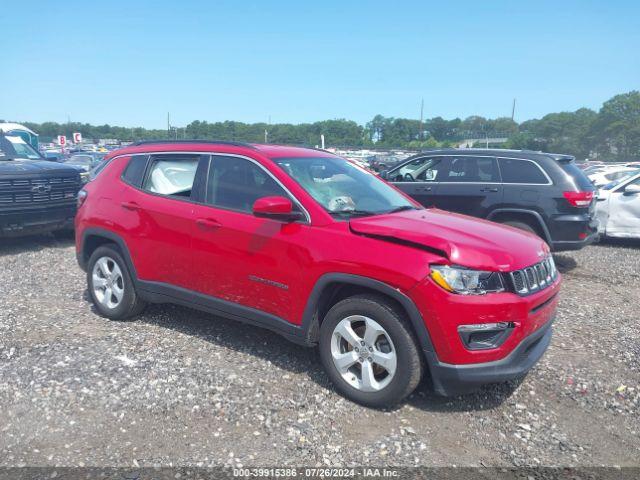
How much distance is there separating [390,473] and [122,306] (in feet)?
10.7

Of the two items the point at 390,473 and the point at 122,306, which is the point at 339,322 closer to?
the point at 390,473

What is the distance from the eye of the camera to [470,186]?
8.02 meters

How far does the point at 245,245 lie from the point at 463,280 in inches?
66.9

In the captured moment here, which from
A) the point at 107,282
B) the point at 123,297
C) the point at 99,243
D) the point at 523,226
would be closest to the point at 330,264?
the point at 123,297

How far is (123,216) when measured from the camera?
5.09 metres

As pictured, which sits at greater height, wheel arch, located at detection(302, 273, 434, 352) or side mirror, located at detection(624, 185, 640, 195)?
side mirror, located at detection(624, 185, 640, 195)

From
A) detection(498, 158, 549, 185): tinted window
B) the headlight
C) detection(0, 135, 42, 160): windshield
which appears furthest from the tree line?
the headlight

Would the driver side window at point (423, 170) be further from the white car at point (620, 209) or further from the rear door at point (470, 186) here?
the white car at point (620, 209)

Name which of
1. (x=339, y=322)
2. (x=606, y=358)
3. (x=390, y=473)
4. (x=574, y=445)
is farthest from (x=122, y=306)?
(x=606, y=358)

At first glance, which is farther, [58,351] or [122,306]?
[122,306]

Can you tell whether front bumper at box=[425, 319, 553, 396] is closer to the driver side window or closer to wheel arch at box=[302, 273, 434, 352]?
wheel arch at box=[302, 273, 434, 352]

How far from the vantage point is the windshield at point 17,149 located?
9406 mm

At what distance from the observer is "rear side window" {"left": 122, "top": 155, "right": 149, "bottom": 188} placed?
514cm

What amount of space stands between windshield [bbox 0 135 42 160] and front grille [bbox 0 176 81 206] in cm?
138
